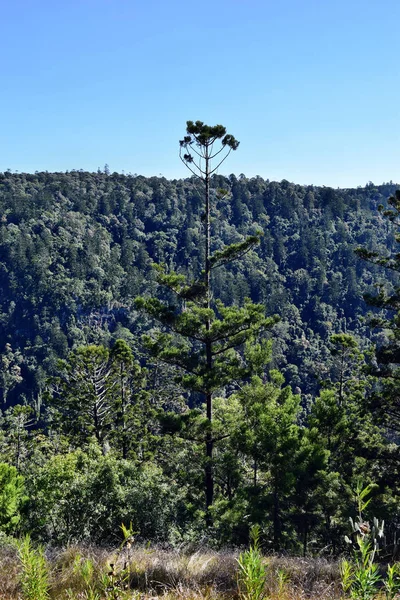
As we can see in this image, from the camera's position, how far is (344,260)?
144000 millimetres

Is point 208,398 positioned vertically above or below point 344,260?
below

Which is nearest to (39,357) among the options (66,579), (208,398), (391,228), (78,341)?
(78,341)

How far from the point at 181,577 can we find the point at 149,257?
142 metres

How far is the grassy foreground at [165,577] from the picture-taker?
136 inches

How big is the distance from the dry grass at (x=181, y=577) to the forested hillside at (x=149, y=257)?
93.4 metres

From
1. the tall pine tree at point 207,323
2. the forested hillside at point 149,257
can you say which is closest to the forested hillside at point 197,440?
the tall pine tree at point 207,323

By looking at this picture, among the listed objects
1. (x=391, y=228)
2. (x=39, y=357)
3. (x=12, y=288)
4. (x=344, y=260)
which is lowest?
(x=39, y=357)

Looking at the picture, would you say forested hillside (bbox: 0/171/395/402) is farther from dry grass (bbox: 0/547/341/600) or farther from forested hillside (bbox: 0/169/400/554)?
dry grass (bbox: 0/547/341/600)

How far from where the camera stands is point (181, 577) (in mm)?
4035

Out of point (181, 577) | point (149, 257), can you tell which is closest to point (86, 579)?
point (181, 577)

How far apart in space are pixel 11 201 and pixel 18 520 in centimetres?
15022

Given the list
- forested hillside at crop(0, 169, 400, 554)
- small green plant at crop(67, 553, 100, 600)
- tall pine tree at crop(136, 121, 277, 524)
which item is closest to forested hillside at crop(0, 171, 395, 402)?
forested hillside at crop(0, 169, 400, 554)

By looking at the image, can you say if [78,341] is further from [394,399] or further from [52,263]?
[394,399]

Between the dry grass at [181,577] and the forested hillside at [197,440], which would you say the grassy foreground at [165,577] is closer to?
the dry grass at [181,577]
